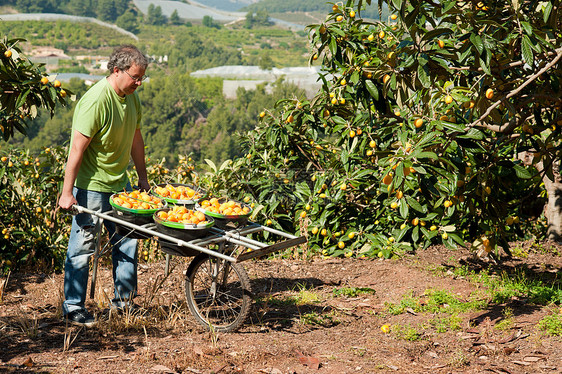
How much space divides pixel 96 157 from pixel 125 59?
1.88 ft

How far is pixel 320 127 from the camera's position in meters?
5.21

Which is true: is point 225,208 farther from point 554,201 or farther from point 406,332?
point 554,201

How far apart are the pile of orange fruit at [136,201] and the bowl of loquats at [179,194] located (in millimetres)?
142

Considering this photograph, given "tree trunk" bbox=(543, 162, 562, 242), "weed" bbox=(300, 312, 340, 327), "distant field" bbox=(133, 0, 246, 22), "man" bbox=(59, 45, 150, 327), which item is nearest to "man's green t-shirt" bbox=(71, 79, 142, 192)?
"man" bbox=(59, 45, 150, 327)

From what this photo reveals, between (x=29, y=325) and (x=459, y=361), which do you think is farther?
(x=29, y=325)

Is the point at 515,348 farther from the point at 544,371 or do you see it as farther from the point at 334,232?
the point at 334,232

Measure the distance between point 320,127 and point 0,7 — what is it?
14009 cm

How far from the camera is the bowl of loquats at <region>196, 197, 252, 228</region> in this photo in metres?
3.12

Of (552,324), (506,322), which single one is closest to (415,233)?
(506,322)

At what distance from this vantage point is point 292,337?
3260mm

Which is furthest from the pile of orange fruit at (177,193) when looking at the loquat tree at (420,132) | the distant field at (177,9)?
the distant field at (177,9)

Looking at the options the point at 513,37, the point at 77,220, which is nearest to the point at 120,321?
the point at 77,220

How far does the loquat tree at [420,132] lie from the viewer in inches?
115

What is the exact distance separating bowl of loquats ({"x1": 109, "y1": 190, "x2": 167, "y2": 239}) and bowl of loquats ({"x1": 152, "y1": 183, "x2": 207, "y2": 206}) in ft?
0.49
